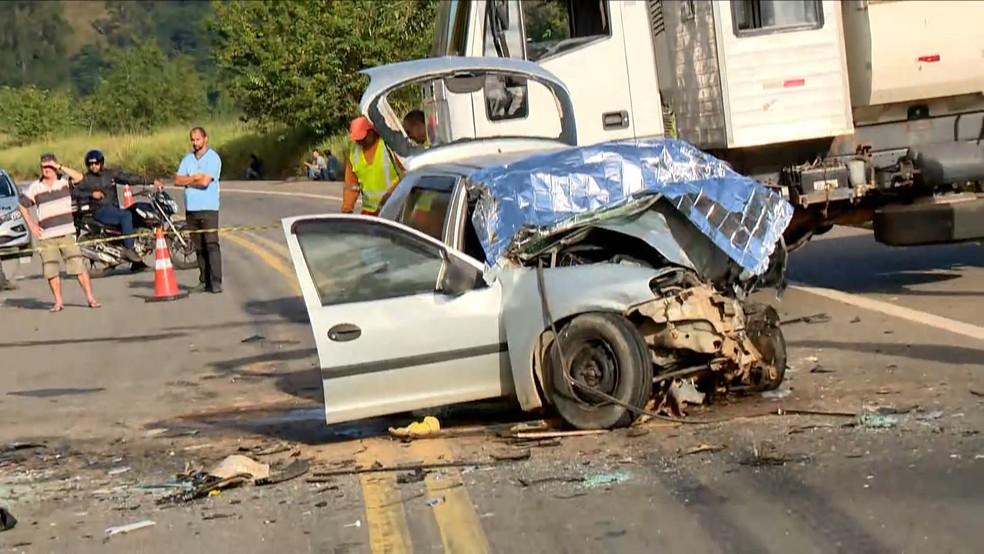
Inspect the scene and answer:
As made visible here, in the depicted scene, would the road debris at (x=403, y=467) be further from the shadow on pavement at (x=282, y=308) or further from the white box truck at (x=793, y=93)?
the shadow on pavement at (x=282, y=308)

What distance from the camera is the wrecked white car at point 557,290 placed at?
24.6ft

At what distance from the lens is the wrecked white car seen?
24.6 feet

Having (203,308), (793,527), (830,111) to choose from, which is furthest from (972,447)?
(203,308)

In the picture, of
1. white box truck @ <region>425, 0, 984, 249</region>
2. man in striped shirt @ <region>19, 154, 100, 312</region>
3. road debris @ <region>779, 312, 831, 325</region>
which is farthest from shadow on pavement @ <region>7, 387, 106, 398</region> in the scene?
road debris @ <region>779, 312, 831, 325</region>

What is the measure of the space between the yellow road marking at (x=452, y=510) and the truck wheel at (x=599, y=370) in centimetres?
71

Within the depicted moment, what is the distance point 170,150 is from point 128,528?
2188 inches

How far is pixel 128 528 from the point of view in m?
6.47

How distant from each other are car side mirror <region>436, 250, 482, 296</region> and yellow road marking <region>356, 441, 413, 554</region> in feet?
3.04

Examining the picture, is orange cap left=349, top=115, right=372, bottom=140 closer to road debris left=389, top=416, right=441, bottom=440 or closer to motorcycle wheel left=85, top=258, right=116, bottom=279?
road debris left=389, top=416, right=441, bottom=440

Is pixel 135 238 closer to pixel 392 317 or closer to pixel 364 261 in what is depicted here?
pixel 364 261

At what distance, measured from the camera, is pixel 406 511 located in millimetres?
6340

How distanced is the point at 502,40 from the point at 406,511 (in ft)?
23.3

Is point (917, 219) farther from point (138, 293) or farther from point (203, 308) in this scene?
point (138, 293)

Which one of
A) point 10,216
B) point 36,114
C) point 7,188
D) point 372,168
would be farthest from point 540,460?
point 36,114
